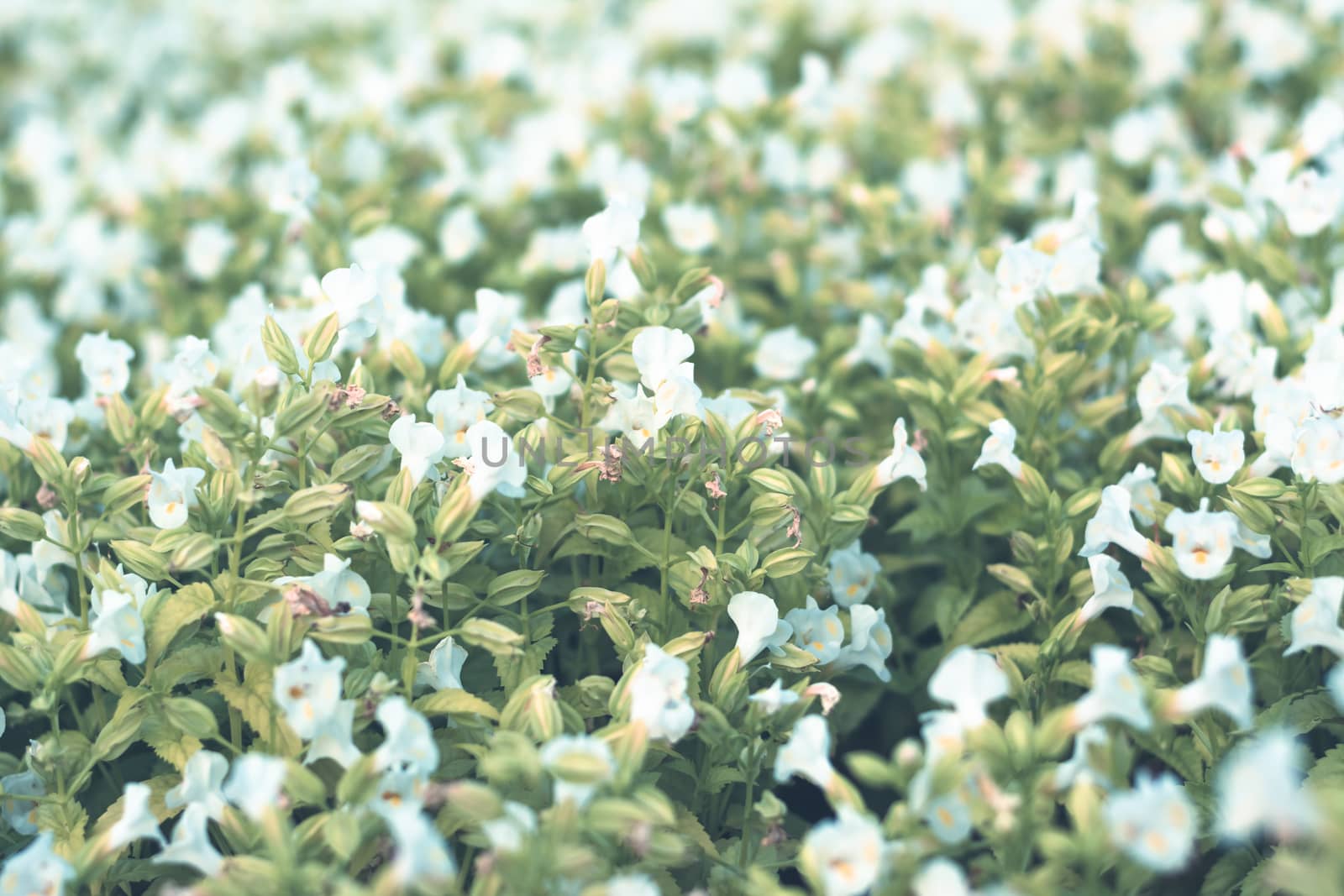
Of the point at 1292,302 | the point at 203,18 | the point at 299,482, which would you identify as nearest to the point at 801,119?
the point at 1292,302

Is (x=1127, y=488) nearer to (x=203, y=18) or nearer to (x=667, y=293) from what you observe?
(x=667, y=293)

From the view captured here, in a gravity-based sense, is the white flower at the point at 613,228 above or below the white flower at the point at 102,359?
above

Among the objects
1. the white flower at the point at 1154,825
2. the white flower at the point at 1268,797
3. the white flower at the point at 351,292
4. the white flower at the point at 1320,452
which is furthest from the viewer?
the white flower at the point at 351,292

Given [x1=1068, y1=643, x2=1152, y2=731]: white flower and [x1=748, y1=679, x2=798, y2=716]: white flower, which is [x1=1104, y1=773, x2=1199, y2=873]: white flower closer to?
[x1=1068, y1=643, x2=1152, y2=731]: white flower

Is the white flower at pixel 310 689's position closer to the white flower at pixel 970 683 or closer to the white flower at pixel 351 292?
the white flower at pixel 351 292

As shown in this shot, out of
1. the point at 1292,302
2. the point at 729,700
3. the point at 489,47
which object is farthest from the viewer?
the point at 489,47

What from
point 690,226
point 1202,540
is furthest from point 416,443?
point 690,226

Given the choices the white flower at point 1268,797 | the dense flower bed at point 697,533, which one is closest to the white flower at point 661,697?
the dense flower bed at point 697,533
